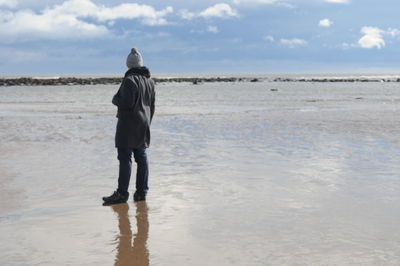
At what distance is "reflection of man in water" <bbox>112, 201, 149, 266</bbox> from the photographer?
4.52 m

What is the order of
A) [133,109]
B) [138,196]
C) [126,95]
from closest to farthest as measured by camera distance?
[126,95], [133,109], [138,196]

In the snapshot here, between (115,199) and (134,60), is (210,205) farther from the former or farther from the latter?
(134,60)

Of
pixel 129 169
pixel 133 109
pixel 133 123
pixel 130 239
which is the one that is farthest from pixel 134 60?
pixel 130 239

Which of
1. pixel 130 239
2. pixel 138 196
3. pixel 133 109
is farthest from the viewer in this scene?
pixel 138 196

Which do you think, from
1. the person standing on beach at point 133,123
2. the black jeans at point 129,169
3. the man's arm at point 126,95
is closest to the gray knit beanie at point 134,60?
the person standing on beach at point 133,123

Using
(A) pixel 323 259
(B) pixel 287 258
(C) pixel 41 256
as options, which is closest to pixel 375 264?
(A) pixel 323 259

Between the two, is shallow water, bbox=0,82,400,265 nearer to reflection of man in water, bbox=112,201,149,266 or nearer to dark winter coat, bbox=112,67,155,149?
reflection of man in water, bbox=112,201,149,266

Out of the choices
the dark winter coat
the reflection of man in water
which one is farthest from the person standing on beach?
the reflection of man in water

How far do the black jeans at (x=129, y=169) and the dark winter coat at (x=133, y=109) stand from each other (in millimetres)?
110

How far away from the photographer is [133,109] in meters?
6.61

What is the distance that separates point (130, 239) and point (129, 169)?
1.67 m

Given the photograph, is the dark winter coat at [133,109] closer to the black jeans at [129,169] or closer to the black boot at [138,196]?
the black jeans at [129,169]

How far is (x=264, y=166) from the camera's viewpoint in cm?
898

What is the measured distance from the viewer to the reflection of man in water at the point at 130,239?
14.8 ft
